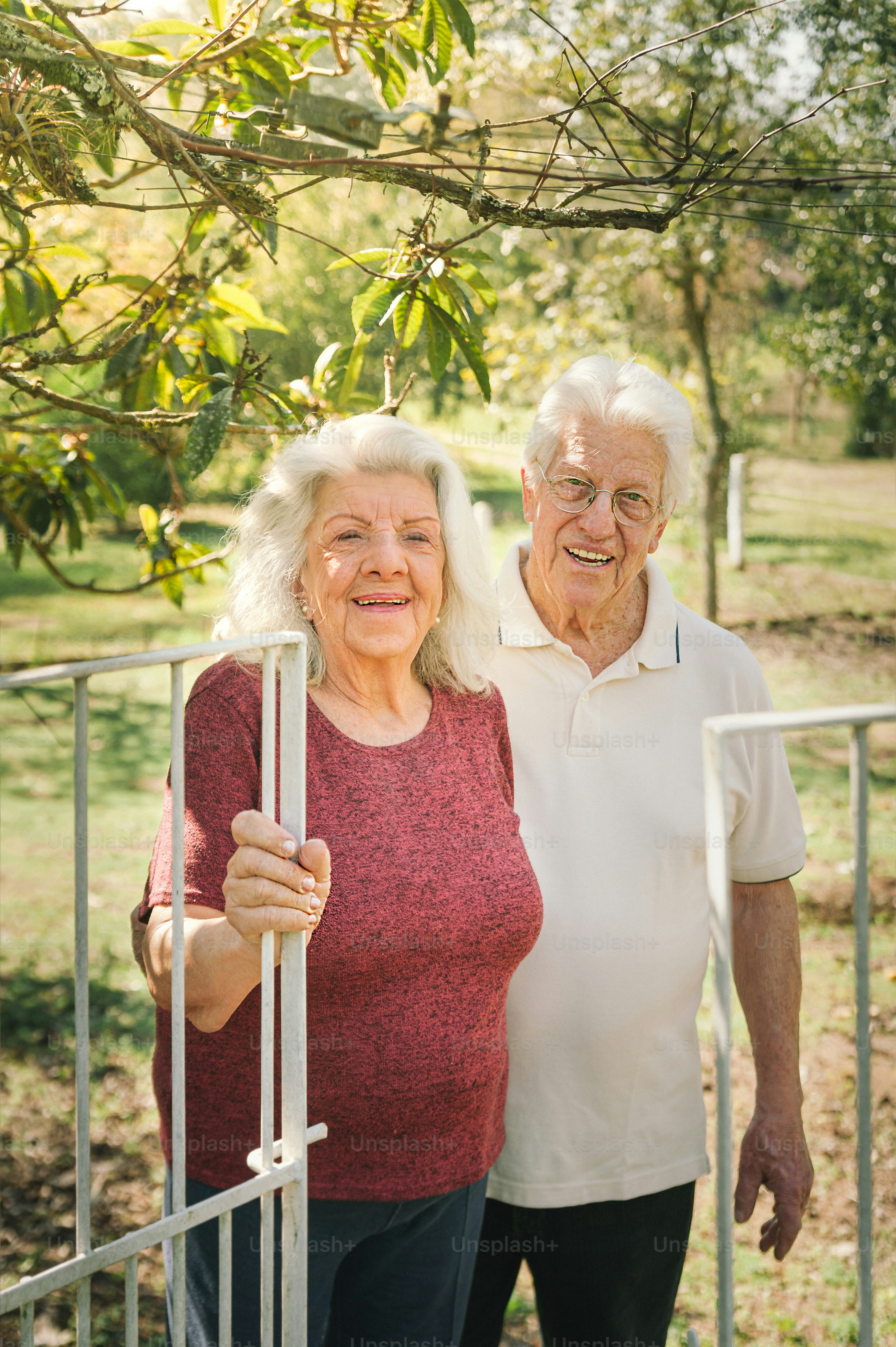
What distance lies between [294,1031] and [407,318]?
A: 1375 millimetres

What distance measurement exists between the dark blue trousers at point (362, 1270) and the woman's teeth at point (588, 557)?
47.5 inches

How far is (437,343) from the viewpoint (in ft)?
7.08

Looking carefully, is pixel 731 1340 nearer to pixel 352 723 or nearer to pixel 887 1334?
pixel 352 723

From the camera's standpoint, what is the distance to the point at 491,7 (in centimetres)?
596

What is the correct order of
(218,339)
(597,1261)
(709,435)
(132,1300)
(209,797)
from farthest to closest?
1. (709,435)
2. (218,339)
3. (597,1261)
4. (209,797)
5. (132,1300)

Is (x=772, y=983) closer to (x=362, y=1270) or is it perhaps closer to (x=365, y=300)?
(x=362, y=1270)

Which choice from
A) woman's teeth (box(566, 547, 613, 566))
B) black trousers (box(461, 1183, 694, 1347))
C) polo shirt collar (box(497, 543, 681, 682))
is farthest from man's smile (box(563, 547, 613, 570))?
black trousers (box(461, 1183, 694, 1347))

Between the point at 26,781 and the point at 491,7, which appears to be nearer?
the point at 491,7

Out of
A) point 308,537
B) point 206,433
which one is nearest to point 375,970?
point 308,537

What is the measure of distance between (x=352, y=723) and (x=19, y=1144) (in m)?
2.74

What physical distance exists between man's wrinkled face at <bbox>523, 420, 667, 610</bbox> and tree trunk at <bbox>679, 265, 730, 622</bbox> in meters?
4.91

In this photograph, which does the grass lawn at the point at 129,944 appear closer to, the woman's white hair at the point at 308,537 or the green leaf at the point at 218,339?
the woman's white hair at the point at 308,537

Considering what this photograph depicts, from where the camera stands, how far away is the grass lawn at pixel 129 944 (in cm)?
323

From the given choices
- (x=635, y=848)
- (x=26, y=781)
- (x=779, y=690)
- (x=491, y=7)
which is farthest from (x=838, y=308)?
(x=26, y=781)
